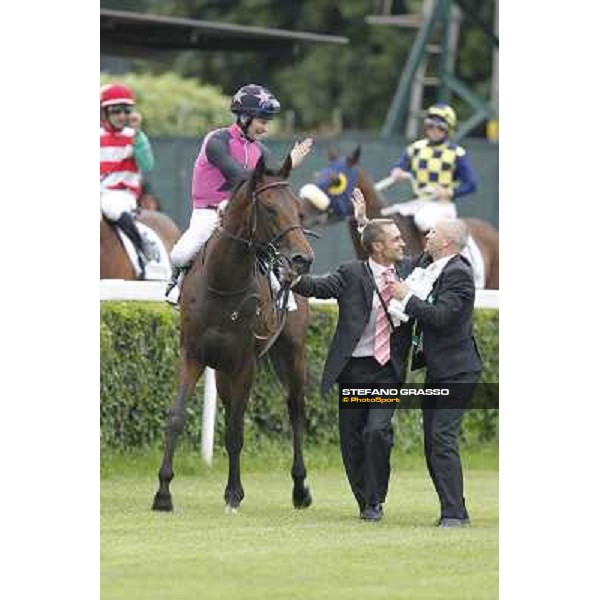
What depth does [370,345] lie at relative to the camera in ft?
33.7

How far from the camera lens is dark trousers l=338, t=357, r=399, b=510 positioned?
10219mm

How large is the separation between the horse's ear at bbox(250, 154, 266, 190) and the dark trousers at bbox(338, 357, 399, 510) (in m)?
0.95

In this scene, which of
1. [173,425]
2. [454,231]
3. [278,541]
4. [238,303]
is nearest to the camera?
[278,541]

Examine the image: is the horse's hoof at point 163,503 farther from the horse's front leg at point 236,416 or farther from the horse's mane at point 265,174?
the horse's mane at point 265,174

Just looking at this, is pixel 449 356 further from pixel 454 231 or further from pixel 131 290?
pixel 131 290

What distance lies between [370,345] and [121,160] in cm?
513

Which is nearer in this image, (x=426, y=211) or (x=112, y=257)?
(x=112, y=257)

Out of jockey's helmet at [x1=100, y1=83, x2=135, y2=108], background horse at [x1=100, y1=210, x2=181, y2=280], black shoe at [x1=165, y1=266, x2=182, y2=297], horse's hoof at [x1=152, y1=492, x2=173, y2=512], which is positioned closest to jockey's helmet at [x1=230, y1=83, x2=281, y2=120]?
black shoe at [x1=165, y1=266, x2=182, y2=297]

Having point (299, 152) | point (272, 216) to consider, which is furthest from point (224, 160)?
point (272, 216)

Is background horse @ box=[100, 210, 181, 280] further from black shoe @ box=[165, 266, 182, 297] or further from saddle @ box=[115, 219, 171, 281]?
black shoe @ box=[165, 266, 182, 297]
